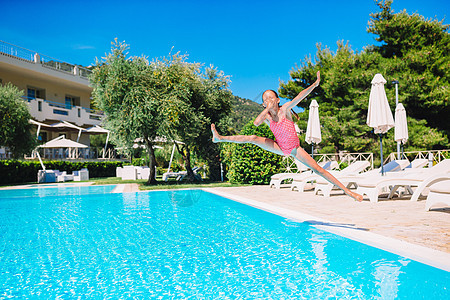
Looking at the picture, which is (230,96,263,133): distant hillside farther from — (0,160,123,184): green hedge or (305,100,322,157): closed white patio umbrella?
(305,100,322,157): closed white patio umbrella

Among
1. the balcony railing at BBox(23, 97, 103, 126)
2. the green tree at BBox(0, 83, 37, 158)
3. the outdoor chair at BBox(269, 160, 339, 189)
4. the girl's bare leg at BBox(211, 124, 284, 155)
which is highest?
Result: the balcony railing at BBox(23, 97, 103, 126)

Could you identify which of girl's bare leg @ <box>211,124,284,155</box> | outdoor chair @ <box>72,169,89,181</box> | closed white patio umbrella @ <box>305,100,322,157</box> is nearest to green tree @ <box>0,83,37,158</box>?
outdoor chair @ <box>72,169,89,181</box>

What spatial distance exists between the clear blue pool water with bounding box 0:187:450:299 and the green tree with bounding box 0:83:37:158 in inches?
Answer: 541

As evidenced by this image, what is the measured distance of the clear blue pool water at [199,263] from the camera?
10.8 ft

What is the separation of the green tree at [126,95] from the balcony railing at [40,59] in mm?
→ 14104

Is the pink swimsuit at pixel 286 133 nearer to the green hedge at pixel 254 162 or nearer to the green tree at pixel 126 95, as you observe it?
the green hedge at pixel 254 162

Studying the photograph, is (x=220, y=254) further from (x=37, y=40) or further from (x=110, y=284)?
(x=37, y=40)

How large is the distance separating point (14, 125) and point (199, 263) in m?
19.0

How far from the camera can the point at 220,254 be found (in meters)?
4.57

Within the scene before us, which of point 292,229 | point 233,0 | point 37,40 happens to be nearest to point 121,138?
point 292,229

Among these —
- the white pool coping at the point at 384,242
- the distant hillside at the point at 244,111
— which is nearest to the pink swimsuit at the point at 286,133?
the white pool coping at the point at 384,242

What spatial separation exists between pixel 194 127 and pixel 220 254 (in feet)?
40.1

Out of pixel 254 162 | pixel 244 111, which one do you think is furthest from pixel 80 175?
pixel 244 111

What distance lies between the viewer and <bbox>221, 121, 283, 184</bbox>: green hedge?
15070 millimetres
